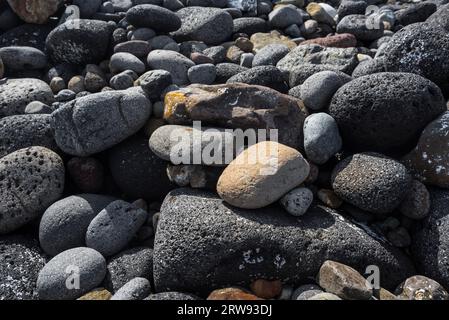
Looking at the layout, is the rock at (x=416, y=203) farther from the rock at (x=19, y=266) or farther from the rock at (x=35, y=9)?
the rock at (x=35, y=9)

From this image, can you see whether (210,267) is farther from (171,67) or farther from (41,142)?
(171,67)

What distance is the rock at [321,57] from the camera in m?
5.38

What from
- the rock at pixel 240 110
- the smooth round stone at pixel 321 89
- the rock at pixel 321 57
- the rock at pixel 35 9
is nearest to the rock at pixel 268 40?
the rock at pixel 321 57

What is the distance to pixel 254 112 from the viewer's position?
427 cm

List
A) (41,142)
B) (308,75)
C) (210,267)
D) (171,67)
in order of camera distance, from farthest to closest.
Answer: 1. (171,67)
2. (308,75)
3. (41,142)
4. (210,267)

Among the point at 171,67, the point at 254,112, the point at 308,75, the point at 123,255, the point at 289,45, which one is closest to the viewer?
the point at 123,255

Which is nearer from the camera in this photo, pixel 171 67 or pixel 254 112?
pixel 254 112

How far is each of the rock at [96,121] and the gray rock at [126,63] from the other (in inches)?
43.6

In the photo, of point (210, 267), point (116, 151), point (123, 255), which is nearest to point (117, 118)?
point (116, 151)

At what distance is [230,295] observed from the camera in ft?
11.1

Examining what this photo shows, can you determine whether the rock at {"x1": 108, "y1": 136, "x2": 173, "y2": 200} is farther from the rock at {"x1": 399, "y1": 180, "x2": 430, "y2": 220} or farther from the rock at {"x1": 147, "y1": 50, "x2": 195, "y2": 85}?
the rock at {"x1": 399, "y1": 180, "x2": 430, "y2": 220}

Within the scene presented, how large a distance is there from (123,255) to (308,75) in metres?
2.79

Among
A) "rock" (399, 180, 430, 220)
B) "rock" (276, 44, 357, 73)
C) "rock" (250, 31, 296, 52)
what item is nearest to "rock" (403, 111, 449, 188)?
"rock" (399, 180, 430, 220)

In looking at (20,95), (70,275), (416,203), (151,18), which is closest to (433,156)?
(416,203)
